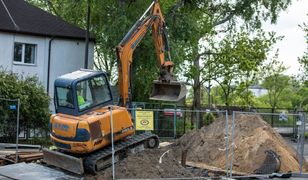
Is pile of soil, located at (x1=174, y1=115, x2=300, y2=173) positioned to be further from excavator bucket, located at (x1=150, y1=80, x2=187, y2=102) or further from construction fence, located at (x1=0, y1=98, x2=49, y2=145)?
construction fence, located at (x1=0, y1=98, x2=49, y2=145)

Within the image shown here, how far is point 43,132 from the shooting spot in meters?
26.8

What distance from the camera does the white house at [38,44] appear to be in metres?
33.7

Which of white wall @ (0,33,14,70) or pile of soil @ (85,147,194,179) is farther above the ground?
white wall @ (0,33,14,70)

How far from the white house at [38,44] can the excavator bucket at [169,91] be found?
18234 mm

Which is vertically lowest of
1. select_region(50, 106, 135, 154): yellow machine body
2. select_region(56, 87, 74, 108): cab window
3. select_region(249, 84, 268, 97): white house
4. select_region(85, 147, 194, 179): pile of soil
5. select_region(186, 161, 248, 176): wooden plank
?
select_region(186, 161, 248, 176): wooden plank

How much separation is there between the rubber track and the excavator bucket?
126cm

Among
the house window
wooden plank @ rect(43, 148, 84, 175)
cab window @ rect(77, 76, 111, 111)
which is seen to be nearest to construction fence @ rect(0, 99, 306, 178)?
cab window @ rect(77, 76, 111, 111)

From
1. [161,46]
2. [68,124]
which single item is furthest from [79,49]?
[68,124]

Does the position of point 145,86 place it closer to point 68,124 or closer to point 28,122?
point 28,122

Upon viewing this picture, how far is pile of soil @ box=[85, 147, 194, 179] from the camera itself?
1508cm

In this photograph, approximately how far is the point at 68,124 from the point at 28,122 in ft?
38.4

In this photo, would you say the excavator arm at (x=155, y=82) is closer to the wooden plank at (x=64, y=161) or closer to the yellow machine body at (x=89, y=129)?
the yellow machine body at (x=89, y=129)

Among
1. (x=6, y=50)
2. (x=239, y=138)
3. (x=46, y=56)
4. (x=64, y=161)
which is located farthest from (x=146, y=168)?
(x=46, y=56)

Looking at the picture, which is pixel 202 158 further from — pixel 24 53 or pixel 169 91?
pixel 24 53
